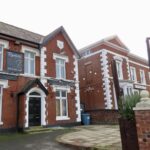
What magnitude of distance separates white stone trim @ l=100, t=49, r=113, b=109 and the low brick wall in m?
2.58

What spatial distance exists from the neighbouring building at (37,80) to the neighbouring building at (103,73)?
4.22 m

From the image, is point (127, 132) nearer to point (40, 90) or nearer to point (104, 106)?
point (40, 90)

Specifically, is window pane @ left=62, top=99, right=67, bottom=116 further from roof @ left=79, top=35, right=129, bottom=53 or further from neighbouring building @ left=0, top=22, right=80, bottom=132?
roof @ left=79, top=35, right=129, bottom=53

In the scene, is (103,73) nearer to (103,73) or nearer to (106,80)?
(103,73)

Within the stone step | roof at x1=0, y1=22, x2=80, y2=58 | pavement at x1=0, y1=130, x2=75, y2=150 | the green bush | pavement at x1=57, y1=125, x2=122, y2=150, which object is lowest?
pavement at x1=0, y1=130, x2=75, y2=150

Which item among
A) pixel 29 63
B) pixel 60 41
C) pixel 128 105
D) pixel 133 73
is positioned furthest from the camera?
pixel 133 73

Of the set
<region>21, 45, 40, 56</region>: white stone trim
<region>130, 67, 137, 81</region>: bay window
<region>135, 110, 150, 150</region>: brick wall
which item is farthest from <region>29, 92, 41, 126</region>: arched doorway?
<region>130, 67, 137, 81</region>: bay window

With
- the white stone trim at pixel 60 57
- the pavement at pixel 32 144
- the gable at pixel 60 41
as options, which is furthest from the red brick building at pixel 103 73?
the pavement at pixel 32 144

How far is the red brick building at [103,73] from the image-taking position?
2248 cm

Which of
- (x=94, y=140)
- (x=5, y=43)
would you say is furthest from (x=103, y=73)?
(x=94, y=140)

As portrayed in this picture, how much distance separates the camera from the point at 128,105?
6270 millimetres

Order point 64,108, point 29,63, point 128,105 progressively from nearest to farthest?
point 128,105 → point 29,63 → point 64,108

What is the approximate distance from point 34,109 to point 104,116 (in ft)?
22.0

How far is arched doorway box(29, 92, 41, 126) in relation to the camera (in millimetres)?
15682
